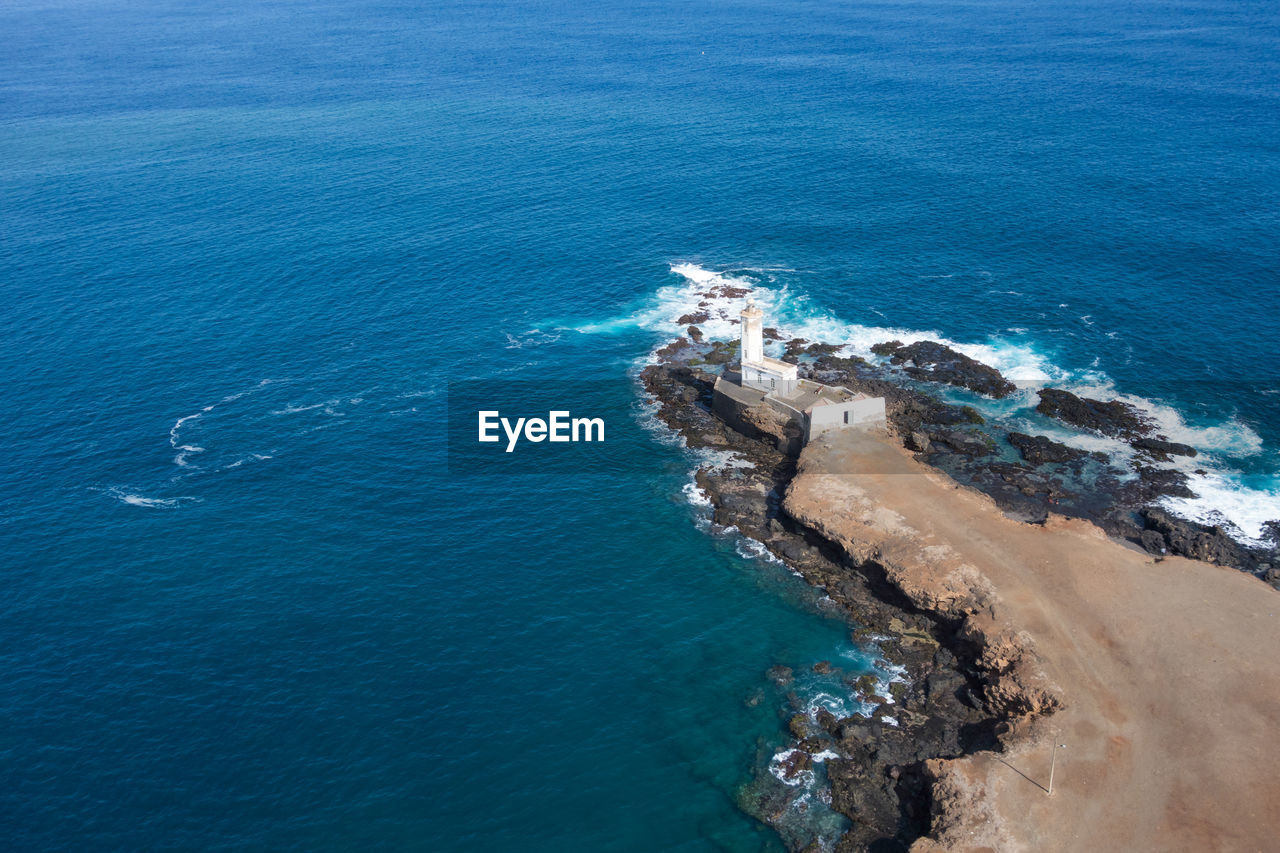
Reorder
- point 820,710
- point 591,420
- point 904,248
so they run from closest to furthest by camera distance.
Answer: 1. point 820,710
2. point 591,420
3. point 904,248

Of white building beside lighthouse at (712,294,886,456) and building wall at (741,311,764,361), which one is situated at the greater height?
building wall at (741,311,764,361)

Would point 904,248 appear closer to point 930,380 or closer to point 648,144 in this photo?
point 930,380

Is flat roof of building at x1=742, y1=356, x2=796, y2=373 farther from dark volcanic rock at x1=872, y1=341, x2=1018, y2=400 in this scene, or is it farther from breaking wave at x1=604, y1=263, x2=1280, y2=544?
dark volcanic rock at x1=872, y1=341, x2=1018, y2=400

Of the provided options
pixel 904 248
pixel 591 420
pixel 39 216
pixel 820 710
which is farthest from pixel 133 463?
pixel 904 248

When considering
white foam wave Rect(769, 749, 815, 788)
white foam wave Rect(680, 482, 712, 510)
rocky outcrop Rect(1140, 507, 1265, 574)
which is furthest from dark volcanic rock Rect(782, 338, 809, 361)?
white foam wave Rect(769, 749, 815, 788)

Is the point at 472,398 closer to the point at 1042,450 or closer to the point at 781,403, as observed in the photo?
the point at 781,403

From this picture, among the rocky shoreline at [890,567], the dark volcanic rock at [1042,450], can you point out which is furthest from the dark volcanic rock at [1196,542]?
the dark volcanic rock at [1042,450]
